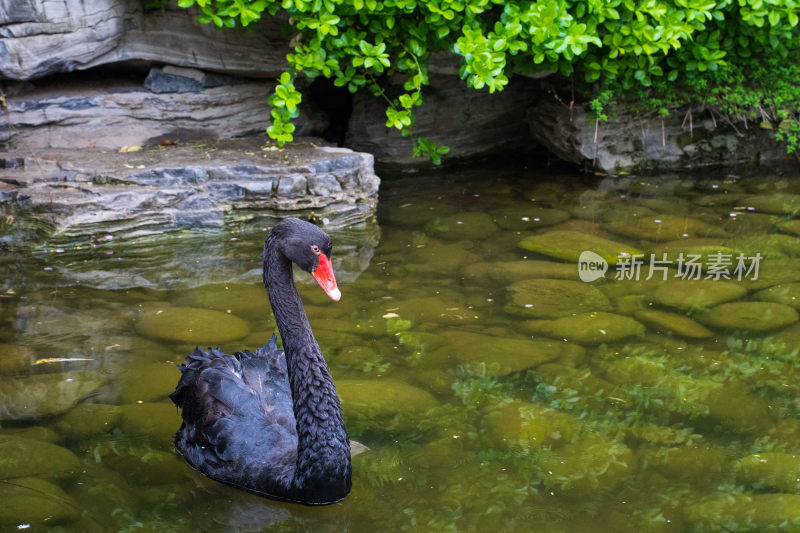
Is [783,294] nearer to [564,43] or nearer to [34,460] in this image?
[564,43]

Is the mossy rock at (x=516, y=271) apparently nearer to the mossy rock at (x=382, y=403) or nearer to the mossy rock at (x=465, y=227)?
the mossy rock at (x=465, y=227)

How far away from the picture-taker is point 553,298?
525 cm

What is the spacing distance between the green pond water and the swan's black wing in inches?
4.1

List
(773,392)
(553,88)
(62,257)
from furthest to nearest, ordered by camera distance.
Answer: (553,88)
(62,257)
(773,392)

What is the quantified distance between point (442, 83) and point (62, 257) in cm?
405

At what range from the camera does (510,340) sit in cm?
470

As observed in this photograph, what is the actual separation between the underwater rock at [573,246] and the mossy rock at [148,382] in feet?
9.40

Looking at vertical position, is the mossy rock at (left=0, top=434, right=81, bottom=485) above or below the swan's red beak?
below

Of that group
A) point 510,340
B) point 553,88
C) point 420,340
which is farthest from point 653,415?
point 553,88

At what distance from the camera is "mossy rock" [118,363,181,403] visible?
13.6ft

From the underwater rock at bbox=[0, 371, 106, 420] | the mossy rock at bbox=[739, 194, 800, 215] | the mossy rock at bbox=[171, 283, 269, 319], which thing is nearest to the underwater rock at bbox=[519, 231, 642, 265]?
the mossy rock at bbox=[739, 194, 800, 215]

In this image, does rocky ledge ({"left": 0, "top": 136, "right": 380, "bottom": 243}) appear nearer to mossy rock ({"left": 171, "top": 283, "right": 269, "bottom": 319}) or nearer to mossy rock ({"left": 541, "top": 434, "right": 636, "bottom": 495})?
mossy rock ({"left": 171, "top": 283, "right": 269, "bottom": 319})

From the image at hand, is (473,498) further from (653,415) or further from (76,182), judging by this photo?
(76,182)

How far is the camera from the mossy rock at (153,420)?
3838mm
